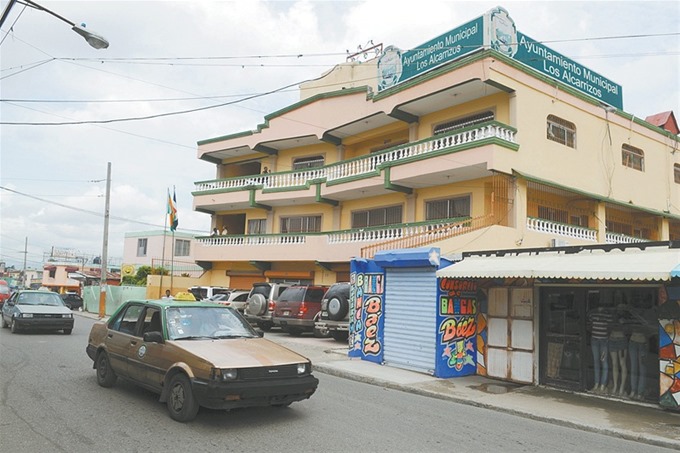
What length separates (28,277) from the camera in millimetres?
100375

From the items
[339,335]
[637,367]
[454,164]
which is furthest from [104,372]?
[454,164]

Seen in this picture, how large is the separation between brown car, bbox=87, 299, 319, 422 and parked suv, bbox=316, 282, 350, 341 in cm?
888

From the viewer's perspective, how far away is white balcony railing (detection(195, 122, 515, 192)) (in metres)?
19.3

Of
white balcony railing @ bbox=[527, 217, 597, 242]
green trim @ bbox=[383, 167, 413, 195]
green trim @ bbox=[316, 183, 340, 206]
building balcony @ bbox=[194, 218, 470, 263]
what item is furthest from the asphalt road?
green trim @ bbox=[316, 183, 340, 206]

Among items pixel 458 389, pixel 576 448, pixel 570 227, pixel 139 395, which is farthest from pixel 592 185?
pixel 139 395

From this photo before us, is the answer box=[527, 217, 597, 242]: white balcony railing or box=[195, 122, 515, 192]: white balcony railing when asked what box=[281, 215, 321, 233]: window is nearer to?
box=[195, 122, 515, 192]: white balcony railing

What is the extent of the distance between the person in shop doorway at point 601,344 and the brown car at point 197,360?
5944 millimetres

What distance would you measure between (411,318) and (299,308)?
7.09 m

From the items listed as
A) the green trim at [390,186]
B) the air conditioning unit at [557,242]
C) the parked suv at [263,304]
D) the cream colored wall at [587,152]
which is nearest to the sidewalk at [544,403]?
the parked suv at [263,304]

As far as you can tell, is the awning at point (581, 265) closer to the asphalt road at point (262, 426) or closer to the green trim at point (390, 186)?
the asphalt road at point (262, 426)

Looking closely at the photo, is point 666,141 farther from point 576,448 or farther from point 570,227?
point 576,448

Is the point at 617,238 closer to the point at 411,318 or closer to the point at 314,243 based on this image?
the point at 314,243

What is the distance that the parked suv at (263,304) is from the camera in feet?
68.7

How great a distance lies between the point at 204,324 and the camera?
8.14m
